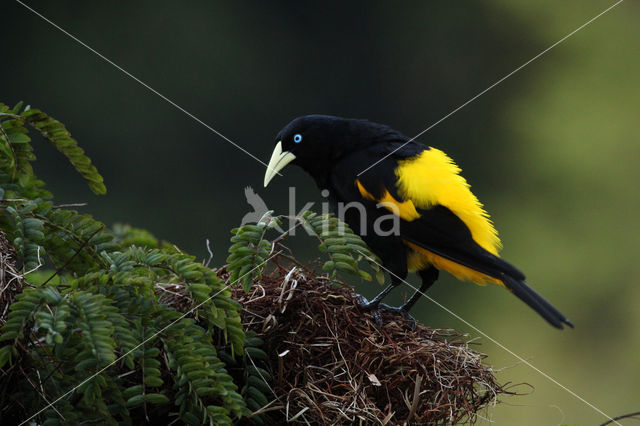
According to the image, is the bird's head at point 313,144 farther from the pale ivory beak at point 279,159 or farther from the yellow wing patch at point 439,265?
A: the yellow wing patch at point 439,265

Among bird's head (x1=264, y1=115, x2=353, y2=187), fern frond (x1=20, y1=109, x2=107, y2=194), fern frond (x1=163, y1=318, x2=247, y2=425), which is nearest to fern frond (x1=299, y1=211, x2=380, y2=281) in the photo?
Result: fern frond (x1=163, y1=318, x2=247, y2=425)

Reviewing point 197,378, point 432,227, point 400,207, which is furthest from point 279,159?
point 197,378

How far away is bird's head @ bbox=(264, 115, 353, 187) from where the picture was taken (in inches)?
109

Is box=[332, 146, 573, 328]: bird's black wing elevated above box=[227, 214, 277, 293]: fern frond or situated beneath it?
situated beneath

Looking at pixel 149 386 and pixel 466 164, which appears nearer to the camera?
pixel 149 386

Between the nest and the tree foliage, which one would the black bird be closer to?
the nest

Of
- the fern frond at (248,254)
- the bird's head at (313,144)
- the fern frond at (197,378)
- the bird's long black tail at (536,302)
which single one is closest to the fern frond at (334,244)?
the fern frond at (248,254)

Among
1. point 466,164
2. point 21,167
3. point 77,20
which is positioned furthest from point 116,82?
point 21,167

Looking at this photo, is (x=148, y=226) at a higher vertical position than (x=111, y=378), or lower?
lower

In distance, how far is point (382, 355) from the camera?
1484mm

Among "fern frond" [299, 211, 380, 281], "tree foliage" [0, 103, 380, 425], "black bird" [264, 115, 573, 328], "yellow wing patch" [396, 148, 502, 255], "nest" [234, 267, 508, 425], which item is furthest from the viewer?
"yellow wing patch" [396, 148, 502, 255]

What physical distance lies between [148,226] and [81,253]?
19.8 ft

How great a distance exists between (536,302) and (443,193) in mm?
552

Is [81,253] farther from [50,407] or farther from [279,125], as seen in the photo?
[279,125]
